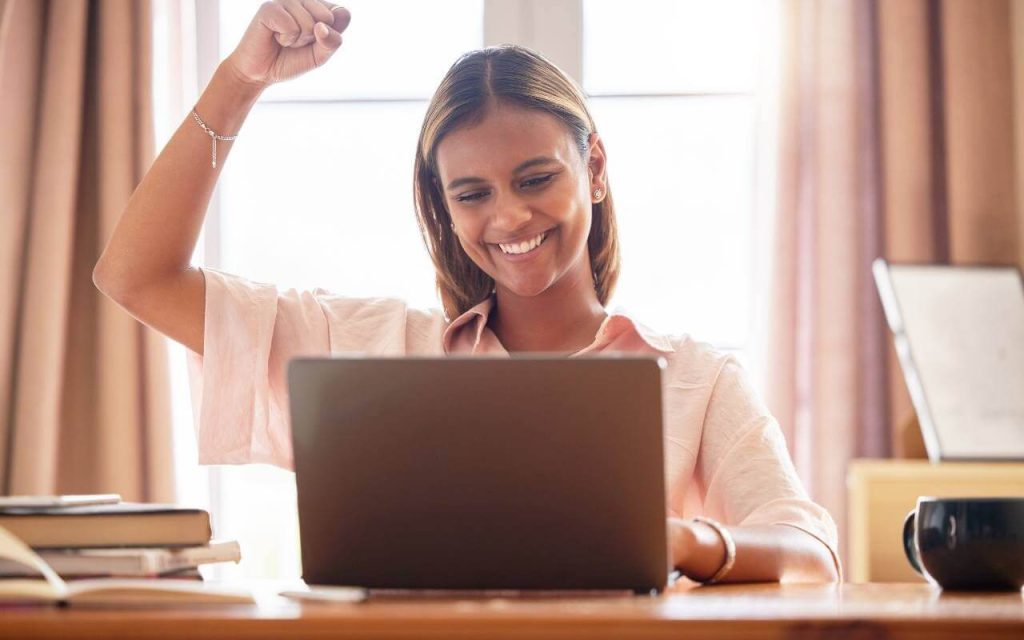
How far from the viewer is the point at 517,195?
1.57 m

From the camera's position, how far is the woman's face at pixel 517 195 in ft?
5.11

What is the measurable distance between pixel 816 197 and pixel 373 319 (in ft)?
4.39

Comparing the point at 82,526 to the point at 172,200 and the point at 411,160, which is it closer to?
the point at 172,200

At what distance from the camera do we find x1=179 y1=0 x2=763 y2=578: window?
111 inches

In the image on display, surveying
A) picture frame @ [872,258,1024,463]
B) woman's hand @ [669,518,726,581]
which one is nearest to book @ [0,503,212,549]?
woman's hand @ [669,518,726,581]

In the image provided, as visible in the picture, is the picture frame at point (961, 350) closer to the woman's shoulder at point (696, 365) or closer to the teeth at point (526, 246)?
the woman's shoulder at point (696, 365)

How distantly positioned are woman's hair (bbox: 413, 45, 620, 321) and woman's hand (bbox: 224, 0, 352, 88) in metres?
0.25

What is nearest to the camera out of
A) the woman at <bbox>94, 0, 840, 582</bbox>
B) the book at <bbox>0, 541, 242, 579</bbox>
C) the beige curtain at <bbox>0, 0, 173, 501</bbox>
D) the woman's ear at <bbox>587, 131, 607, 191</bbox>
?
the book at <bbox>0, 541, 242, 579</bbox>

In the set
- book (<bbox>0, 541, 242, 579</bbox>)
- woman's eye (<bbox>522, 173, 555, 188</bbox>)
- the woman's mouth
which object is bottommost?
book (<bbox>0, 541, 242, 579</bbox>)

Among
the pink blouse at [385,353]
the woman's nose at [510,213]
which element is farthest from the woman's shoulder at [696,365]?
the woman's nose at [510,213]

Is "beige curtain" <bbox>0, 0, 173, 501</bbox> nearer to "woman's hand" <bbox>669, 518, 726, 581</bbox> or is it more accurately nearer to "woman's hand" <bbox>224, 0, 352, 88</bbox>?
"woman's hand" <bbox>224, 0, 352, 88</bbox>

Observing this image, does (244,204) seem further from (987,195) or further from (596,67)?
(987,195)

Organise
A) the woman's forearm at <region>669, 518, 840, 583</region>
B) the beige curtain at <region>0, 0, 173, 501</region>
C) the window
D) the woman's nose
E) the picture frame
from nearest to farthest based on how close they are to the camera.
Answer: the woman's forearm at <region>669, 518, 840, 583</region> → the woman's nose → the picture frame → the beige curtain at <region>0, 0, 173, 501</region> → the window

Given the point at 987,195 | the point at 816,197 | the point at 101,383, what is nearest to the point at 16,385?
the point at 101,383
